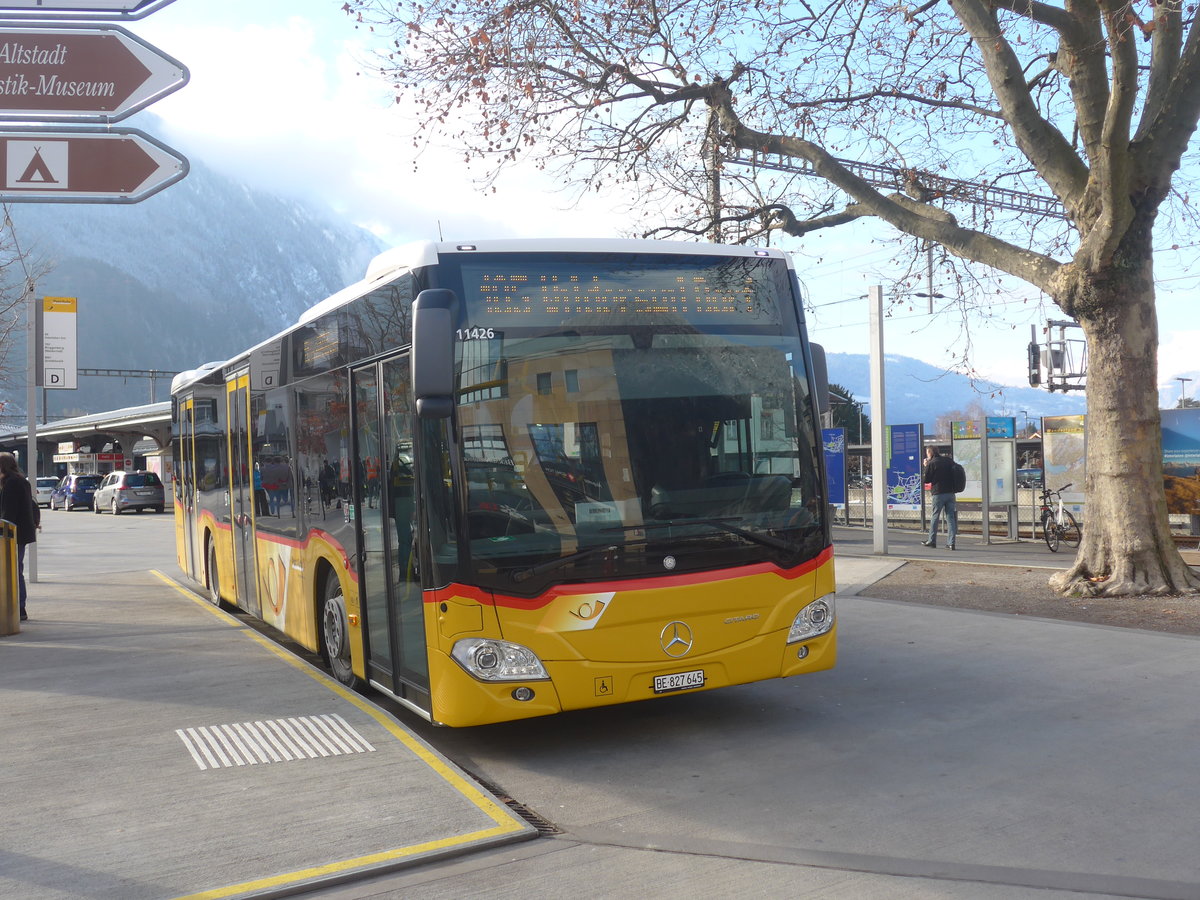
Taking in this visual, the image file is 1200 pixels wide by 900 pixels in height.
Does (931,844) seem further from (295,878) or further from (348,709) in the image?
(348,709)

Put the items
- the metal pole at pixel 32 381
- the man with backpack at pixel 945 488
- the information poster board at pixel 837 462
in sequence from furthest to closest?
the information poster board at pixel 837 462
the man with backpack at pixel 945 488
the metal pole at pixel 32 381

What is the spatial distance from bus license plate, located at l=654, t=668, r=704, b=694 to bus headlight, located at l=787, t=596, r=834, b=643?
2.15 ft

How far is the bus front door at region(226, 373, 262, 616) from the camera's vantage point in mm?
10453

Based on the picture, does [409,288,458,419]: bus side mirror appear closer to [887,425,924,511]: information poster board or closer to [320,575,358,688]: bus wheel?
[320,575,358,688]: bus wheel

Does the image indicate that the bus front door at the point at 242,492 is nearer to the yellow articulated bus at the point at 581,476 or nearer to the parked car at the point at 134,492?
the yellow articulated bus at the point at 581,476

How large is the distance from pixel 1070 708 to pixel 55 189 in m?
7.54

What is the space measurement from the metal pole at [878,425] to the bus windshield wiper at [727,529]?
38.4 ft

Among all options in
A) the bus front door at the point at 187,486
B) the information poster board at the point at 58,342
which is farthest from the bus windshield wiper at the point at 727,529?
the information poster board at the point at 58,342

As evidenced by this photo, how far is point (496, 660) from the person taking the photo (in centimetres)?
589

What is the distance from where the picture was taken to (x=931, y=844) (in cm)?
473

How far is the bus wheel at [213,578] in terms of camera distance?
13047 mm

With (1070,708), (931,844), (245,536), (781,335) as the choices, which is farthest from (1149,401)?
(245,536)

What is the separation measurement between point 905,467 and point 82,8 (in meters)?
17.4

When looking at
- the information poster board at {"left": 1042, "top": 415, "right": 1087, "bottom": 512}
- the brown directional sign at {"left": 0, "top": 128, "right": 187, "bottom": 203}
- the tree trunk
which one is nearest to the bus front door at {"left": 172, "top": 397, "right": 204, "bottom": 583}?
the brown directional sign at {"left": 0, "top": 128, "right": 187, "bottom": 203}
